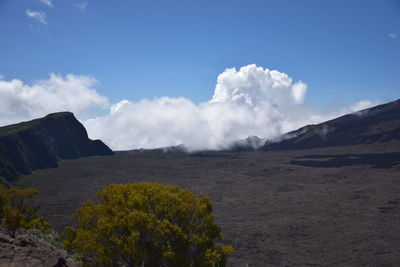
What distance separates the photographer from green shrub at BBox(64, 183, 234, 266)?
9.41m

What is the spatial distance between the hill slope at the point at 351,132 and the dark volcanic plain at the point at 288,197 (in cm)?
724

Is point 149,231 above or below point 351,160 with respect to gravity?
above

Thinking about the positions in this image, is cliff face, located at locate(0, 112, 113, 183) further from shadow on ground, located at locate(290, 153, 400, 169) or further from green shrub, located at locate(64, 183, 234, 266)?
shadow on ground, located at locate(290, 153, 400, 169)

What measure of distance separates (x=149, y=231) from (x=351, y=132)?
3714 inches

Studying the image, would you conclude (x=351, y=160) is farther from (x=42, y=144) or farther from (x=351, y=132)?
(x=42, y=144)

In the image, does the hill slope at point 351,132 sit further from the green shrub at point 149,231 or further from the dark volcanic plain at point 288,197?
the green shrub at point 149,231

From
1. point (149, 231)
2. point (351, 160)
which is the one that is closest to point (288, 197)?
point (351, 160)

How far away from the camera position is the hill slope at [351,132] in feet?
280

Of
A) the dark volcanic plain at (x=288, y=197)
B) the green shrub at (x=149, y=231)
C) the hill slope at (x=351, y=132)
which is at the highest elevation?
the hill slope at (x=351, y=132)

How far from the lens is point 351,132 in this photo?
310ft

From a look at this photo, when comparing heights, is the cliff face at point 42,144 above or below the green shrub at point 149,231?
above

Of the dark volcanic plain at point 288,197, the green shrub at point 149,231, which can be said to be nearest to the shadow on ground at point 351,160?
the dark volcanic plain at point 288,197

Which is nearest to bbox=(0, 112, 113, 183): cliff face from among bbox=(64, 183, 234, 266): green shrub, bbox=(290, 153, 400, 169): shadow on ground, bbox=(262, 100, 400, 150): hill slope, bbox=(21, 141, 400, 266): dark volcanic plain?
bbox=(21, 141, 400, 266): dark volcanic plain

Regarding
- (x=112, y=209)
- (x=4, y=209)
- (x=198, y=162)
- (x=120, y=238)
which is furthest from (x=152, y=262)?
(x=198, y=162)
